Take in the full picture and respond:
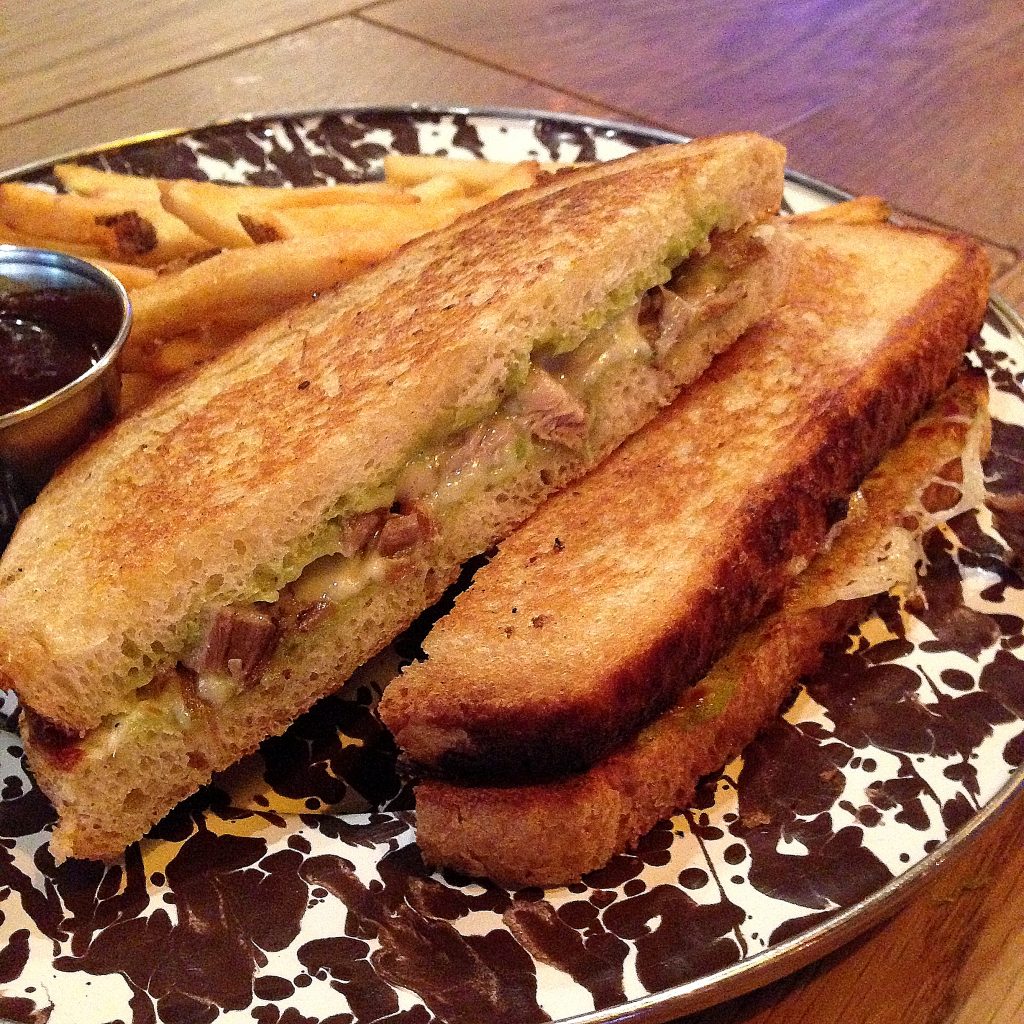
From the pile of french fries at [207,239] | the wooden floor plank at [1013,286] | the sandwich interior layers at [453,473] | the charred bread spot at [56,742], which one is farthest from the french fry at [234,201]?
the wooden floor plank at [1013,286]

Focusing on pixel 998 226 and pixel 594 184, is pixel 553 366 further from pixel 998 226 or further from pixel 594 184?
pixel 998 226

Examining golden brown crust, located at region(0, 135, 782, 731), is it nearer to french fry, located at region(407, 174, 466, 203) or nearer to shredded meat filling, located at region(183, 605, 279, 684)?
shredded meat filling, located at region(183, 605, 279, 684)

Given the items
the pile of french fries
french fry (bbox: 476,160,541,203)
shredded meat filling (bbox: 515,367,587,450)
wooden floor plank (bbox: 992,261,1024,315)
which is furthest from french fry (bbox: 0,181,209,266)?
wooden floor plank (bbox: 992,261,1024,315)

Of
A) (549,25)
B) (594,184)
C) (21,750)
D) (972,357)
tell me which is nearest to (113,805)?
(21,750)

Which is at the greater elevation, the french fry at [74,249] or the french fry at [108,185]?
the french fry at [108,185]

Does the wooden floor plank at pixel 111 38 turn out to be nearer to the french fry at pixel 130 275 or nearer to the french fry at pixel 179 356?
the french fry at pixel 130 275

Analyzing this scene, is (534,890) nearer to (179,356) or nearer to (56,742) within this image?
(56,742)
